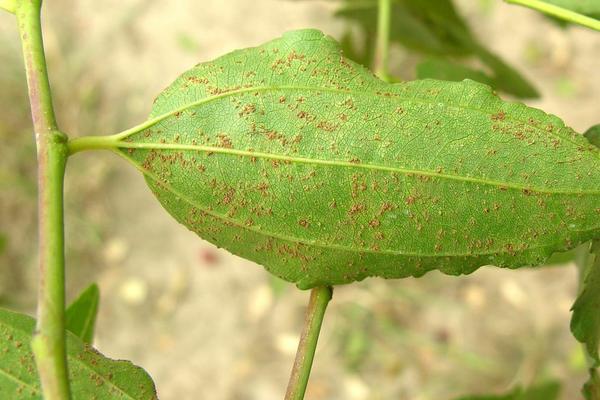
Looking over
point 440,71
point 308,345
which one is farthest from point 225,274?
point 308,345

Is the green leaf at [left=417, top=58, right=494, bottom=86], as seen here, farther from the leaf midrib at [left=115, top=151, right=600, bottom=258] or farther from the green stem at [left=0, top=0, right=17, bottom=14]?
the green stem at [left=0, top=0, right=17, bottom=14]

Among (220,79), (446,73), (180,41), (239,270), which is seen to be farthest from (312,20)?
(220,79)

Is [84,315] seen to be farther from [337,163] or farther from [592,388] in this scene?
[592,388]

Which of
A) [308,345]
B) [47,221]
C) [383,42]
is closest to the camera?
[47,221]

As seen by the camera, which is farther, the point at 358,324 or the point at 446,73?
the point at 358,324

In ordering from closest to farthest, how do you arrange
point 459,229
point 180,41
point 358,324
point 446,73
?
1. point 459,229
2. point 446,73
3. point 358,324
4. point 180,41

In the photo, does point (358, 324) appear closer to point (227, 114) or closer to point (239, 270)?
point (239, 270)
